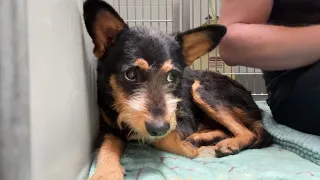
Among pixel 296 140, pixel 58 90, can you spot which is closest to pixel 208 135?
pixel 296 140

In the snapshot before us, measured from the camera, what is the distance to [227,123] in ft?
4.58

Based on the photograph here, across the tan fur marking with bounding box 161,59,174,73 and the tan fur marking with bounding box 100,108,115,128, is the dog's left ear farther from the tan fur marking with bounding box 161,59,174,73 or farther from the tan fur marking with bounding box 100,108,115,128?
the tan fur marking with bounding box 100,108,115,128

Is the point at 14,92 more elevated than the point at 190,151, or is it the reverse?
the point at 14,92

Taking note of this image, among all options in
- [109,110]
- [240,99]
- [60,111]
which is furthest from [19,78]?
[240,99]

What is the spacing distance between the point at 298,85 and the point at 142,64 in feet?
1.54

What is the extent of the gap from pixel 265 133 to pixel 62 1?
79 cm

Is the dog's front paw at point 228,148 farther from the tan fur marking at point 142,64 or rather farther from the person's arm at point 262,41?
the tan fur marking at point 142,64

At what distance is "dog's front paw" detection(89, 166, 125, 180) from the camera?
2.88ft

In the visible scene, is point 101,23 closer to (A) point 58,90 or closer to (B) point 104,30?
(B) point 104,30

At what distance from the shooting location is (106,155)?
3.25ft

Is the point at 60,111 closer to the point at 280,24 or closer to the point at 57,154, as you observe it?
the point at 57,154

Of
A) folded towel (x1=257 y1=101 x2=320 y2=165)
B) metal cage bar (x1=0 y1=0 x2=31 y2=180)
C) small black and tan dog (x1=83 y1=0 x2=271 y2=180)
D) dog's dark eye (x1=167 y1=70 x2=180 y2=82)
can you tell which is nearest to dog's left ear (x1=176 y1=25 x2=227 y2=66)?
small black and tan dog (x1=83 y1=0 x2=271 y2=180)

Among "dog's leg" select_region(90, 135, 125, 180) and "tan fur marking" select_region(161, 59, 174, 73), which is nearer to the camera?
"dog's leg" select_region(90, 135, 125, 180)

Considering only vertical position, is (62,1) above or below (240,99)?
above
